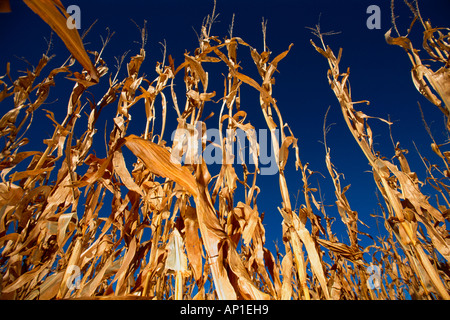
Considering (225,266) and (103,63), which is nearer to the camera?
(225,266)

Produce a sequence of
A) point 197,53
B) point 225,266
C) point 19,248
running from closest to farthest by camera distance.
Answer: point 225,266 → point 19,248 → point 197,53

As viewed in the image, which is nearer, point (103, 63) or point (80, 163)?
point (80, 163)

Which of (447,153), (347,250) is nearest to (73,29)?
(347,250)

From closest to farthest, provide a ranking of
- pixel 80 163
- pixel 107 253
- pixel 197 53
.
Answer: pixel 80 163
pixel 197 53
pixel 107 253

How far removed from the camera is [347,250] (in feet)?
3.28

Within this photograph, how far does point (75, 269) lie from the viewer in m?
0.81

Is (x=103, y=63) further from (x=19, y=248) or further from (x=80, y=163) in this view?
(x=19, y=248)

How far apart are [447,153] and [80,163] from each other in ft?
7.65

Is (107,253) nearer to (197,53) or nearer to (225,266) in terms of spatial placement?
(225,266)
